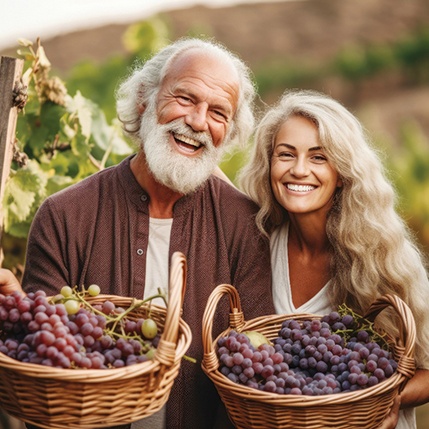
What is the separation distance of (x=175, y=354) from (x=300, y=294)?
1190 mm

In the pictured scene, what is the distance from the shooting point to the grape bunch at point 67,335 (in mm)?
1841

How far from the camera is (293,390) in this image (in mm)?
2102

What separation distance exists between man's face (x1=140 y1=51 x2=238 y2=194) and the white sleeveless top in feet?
1.53

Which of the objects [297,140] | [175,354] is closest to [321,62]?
[297,140]

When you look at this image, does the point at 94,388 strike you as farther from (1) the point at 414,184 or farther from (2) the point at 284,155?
(1) the point at 414,184

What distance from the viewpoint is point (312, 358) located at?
7.49 feet

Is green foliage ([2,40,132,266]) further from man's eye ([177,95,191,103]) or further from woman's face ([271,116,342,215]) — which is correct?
woman's face ([271,116,342,215])

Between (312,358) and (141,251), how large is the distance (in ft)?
2.97

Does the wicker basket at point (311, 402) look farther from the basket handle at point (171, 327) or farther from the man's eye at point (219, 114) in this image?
the man's eye at point (219, 114)

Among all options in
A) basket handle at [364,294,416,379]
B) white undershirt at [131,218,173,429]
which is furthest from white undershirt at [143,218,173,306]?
basket handle at [364,294,416,379]

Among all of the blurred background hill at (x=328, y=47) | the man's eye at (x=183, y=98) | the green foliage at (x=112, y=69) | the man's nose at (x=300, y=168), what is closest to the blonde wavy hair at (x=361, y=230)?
the man's nose at (x=300, y=168)

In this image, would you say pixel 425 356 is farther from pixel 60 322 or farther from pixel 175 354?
pixel 60 322

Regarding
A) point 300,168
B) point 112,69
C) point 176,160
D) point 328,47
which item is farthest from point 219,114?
point 328,47

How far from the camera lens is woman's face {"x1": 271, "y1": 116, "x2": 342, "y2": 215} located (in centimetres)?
287
